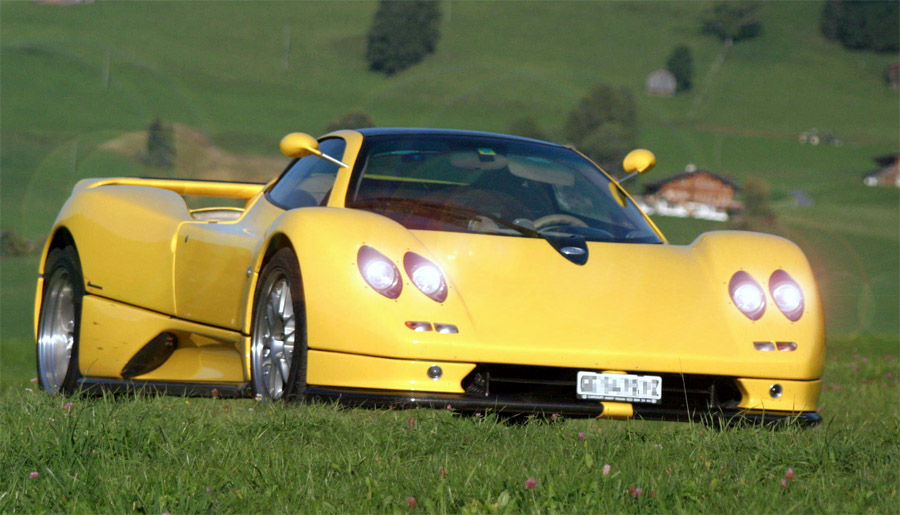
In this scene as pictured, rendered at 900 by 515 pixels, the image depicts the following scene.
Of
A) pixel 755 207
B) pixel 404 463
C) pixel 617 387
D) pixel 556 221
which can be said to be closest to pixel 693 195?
pixel 755 207

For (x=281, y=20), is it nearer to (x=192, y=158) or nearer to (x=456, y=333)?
(x=192, y=158)

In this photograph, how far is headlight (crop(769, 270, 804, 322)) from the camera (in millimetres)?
5605

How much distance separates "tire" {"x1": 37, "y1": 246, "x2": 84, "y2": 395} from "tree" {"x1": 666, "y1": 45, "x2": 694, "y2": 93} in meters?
122

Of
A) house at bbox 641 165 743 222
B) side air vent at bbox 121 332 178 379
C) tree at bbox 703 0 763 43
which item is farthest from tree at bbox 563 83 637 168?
side air vent at bbox 121 332 178 379

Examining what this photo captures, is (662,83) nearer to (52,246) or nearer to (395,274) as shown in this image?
(52,246)

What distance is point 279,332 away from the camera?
5676mm

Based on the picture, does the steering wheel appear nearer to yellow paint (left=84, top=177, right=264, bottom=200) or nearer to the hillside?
yellow paint (left=84, top=177, right=264, bottom=200)

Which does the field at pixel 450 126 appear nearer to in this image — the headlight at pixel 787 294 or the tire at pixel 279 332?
the tire at pixel 279 332

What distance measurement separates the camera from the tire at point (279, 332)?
533cm

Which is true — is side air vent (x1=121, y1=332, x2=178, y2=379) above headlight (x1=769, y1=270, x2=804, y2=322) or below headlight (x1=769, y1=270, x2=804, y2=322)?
below

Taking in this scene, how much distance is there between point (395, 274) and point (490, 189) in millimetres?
1367

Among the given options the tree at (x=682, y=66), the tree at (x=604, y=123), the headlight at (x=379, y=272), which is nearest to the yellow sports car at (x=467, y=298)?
the headlight at (x=379, y=272)

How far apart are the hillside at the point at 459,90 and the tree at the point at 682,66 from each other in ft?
5.44

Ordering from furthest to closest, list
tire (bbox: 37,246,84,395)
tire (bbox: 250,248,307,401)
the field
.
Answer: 1. tire (bbox: 37,246,84,395)
2. tire (bbox: 250,248,307,401)
3. the field
